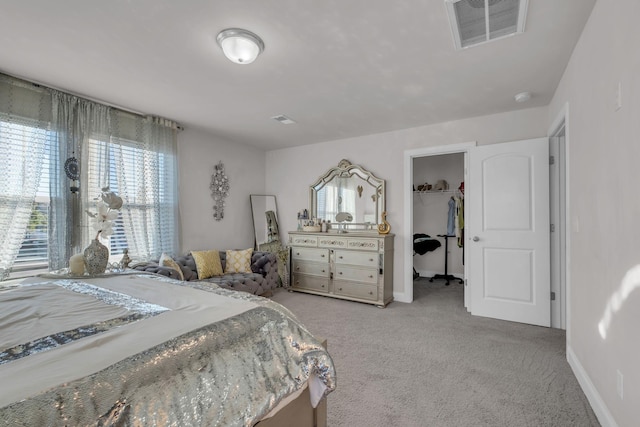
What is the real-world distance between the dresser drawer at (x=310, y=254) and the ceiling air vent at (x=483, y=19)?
122 inches

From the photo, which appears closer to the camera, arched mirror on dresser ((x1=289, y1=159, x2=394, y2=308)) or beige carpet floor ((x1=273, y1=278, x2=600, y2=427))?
beige carpet floor ((x1=273, y1=278, x2=600, y2=427))

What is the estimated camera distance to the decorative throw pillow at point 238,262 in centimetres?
412

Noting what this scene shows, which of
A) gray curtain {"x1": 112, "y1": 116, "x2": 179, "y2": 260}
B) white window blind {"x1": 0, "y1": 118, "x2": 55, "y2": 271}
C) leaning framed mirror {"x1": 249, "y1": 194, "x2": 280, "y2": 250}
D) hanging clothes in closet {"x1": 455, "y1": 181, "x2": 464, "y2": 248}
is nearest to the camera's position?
white window blind {"x1": 0, "y1": 118, "x2": 55, "y2": 271}

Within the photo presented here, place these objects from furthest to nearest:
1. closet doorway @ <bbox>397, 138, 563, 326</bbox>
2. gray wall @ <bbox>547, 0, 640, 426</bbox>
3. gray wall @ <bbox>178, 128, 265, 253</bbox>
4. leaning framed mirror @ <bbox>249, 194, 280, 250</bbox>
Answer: leaning framed mirror @ <bbox>249, 194, 280, 250</bbox>
gray wall @ <bbox>178, 128, 265, 253</bbox>
closet doorway @ <bbox>397, 138, 563, 326</bbox>
gray wall @ <bbox>547, 0, 640, 426</bbox>

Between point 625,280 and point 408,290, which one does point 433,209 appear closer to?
point 408,290

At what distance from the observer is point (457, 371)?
91.5 inches

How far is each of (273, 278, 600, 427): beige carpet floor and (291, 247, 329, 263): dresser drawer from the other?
92 cm

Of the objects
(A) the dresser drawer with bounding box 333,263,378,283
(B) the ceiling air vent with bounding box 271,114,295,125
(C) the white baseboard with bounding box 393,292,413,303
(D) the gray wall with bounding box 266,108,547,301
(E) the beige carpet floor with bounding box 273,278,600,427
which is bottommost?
(E) the beige carpet floor with bounding box 273,278,600,427

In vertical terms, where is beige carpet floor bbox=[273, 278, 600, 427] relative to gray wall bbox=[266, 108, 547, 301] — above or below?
below

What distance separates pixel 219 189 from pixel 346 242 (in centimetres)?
210

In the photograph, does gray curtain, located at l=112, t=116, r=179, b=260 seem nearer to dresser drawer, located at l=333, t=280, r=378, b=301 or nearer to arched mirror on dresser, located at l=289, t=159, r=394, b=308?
arched mirror on dresser, located at l=289, t=159, r=394, b=308

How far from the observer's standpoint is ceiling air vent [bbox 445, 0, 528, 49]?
177 cm

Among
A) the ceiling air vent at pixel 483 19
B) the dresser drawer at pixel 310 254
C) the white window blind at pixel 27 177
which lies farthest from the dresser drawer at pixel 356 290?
the white window blind at pixel 27 177

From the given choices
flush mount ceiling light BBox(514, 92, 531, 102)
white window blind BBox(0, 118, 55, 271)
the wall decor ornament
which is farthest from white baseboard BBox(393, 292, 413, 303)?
white window blind BBox(0, 118, 55, 271)
